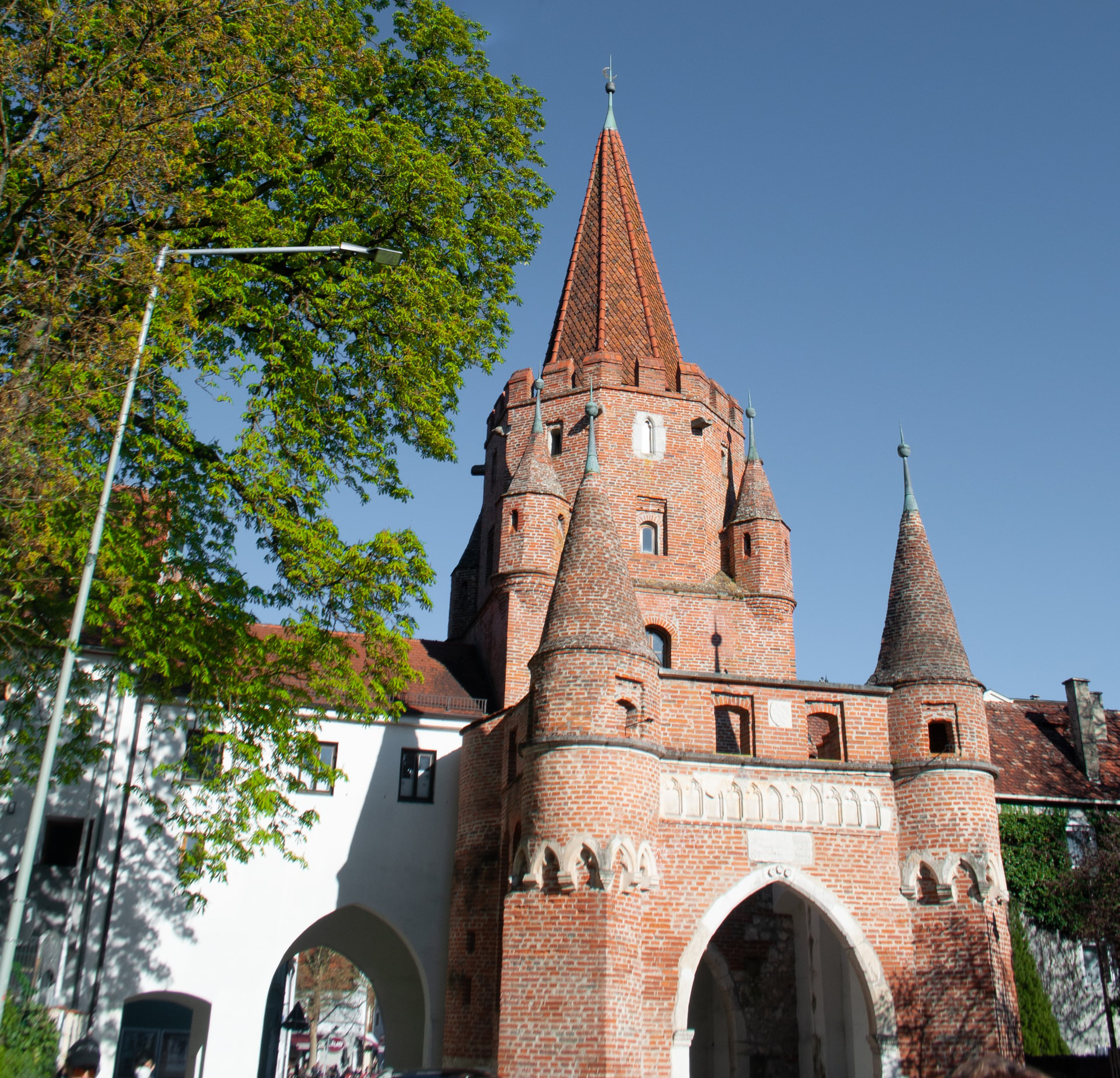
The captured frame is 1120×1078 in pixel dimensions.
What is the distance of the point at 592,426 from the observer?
23266 millimetres

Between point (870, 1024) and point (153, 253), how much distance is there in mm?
15300

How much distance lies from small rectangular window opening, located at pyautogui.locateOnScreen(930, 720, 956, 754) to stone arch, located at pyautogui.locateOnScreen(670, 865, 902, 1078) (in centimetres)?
357

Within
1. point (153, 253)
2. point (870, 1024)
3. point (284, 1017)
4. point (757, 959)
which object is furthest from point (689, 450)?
point (284, 1017)

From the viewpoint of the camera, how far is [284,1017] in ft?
130

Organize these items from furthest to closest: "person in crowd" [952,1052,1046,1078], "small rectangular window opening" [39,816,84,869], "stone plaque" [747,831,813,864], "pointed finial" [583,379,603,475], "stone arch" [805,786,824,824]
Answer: "pointed finial" [583,379,603,475] → "small rectangular window opening" [39,816,84,869] → "stone arch" [805,786,824,824] → "stone plaque" [747,831,813,864] → "person in crowd" [952,1052,1046,1078]

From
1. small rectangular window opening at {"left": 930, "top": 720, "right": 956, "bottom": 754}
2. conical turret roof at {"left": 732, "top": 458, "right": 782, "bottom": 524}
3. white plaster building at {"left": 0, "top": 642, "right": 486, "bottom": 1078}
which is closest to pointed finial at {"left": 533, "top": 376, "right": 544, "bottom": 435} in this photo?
conical turret roof at {"left": 732, "top": 458, "right": 782, "bottom": 524}

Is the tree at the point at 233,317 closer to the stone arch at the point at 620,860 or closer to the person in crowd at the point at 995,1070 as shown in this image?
the stone arch at the point at 620,860

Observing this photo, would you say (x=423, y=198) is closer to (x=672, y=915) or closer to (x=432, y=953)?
(x=672, y=915)

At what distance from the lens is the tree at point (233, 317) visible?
1214cm

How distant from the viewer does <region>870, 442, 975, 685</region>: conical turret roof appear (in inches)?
803

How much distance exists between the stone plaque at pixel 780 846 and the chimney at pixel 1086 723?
10255 millimetres

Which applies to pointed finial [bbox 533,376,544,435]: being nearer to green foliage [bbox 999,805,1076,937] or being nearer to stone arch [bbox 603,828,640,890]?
stone arch [bbox 603,828,640,890]

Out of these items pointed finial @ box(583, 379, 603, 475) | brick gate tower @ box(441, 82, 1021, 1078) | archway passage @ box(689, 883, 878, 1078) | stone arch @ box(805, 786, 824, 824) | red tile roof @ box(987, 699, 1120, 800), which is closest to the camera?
brick gate tower @ box(441, 82, 1021, 1078)

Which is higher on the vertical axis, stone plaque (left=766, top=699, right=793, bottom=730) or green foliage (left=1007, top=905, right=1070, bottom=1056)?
stone plaque (left=766, top=699, right=793, bottom=730)
